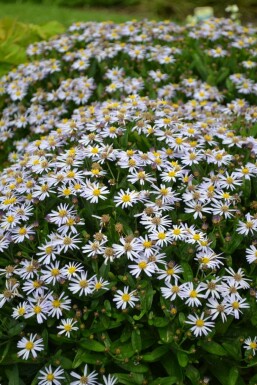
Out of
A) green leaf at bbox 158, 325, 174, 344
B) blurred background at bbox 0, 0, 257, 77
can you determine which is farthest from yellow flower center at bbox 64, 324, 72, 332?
blurred background at bbox 0, 0, 257, 77

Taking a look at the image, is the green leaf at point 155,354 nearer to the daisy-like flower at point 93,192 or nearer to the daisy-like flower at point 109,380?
the daisy-like flower at point 109,380

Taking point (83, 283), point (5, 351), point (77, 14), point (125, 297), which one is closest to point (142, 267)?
point (125, 297)

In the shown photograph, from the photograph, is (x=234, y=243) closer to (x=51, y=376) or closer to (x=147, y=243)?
(x=147, y=243)

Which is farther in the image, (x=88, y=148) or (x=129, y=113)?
(x=129, y=113)

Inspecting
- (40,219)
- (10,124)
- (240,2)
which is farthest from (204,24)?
(240,2)

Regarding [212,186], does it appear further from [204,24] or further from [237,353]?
[204,24]

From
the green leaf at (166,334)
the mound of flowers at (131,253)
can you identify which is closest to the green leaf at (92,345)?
the mound of flowers at (131,253)

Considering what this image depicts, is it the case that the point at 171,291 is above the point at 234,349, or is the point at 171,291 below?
above
